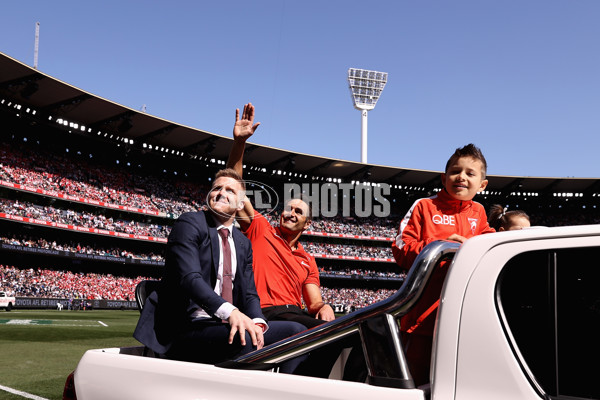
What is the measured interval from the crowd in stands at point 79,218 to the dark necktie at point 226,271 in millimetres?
37498

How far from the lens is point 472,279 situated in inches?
58.6

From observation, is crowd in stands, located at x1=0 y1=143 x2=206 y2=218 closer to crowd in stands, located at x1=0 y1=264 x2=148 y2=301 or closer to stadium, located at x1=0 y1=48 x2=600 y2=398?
stadium, located at x1=0 y1=48 x2=600 y2=398

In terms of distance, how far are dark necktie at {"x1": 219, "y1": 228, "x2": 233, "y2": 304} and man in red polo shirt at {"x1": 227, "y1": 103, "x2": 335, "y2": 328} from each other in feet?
2.24

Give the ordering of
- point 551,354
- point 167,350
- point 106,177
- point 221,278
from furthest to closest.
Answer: point 106,177 < point 221,278 < point 167,350 < point 551,354

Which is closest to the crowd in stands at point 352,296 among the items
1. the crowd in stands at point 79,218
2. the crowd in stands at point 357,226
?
the crowd in stands at point 357,226

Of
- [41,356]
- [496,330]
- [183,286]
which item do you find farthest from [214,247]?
[41,356]

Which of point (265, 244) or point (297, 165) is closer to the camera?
point (265, 244)

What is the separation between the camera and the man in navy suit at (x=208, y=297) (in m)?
2.34

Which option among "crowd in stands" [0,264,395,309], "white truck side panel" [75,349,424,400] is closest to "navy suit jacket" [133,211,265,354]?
"white truck side panel" [75,349,424,400]

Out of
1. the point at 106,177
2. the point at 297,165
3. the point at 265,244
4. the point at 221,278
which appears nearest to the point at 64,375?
the point at 265,244

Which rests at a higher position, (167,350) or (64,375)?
(167,350)

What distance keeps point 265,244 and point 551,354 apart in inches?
107

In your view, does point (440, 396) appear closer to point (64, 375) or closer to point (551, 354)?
point (551, 354)

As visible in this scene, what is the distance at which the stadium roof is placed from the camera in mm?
33156
